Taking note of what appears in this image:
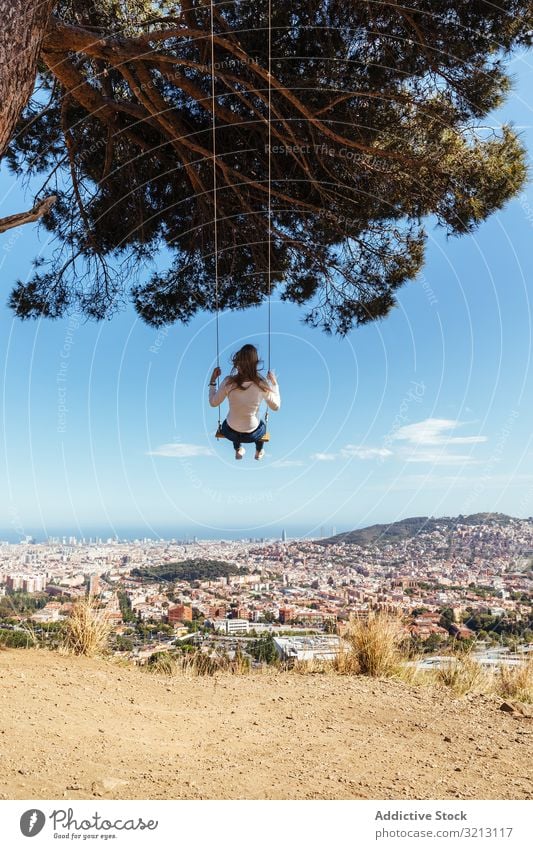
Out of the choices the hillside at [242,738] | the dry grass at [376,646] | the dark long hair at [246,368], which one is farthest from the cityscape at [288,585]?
the dark long hair at [246,368]

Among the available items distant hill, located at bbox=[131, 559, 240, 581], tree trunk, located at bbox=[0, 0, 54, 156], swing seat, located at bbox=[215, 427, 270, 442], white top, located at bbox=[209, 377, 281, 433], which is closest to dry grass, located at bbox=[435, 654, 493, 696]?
swing seat, located at bbox=[215, 427, 270, 442]

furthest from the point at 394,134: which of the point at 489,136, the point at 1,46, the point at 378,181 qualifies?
the point at 1,46

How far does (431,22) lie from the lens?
A: 771 centimetres

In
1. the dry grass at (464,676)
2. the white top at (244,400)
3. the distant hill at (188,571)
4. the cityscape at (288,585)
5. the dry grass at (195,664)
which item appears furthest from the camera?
the distant hill at (188,571)

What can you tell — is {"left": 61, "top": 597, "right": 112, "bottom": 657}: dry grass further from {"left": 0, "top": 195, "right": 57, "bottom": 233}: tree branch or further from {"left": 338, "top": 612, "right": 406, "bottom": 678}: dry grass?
{"left": 0, "top": 195, "right": 57, "bottom": 233}: tree branch

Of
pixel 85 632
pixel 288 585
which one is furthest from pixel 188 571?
pixel 85 632

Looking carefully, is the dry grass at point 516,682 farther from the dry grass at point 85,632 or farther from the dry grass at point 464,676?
the dry grass at point 85,632

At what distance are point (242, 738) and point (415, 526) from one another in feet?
25.1

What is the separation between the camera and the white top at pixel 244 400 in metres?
7.68

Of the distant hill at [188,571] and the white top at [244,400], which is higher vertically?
the white top at [244,400]

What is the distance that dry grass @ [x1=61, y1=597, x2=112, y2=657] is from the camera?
349 inches

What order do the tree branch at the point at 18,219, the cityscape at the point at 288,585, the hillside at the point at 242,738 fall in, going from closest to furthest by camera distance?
the hillside at the point at 242,738
the tree branch at the point at 18,219
the cityscape at the point at 288,585

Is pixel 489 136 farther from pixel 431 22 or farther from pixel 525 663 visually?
pixel 525 663

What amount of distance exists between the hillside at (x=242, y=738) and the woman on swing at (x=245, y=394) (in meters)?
3.07
